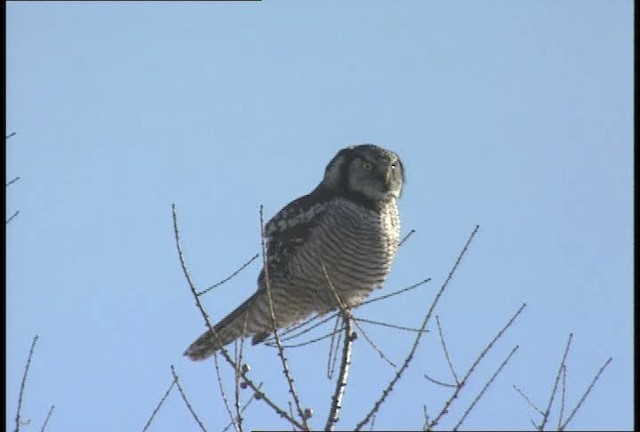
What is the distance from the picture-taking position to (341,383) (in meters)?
4.78

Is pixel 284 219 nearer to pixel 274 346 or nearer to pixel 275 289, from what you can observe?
pixel 275 289

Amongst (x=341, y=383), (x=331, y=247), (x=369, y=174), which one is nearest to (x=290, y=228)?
(x=331, y=247)

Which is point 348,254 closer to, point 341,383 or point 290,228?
point 290,228

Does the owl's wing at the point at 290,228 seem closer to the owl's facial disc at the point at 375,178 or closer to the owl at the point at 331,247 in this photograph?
the owl at the point at 331,247

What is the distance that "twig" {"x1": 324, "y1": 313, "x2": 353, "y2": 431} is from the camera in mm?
4547

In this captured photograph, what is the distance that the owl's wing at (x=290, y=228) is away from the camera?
696 centimetres

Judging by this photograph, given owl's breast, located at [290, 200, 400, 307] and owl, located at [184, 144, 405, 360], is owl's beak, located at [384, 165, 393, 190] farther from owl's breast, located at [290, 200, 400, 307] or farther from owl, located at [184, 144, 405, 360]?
owl's breast, located at [290, 200, 400, 307]

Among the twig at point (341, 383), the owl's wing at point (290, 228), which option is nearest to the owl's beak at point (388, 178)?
the owl's wing at point (290, 228)

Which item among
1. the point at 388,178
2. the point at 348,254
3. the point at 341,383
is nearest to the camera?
Result: the point at 341,383

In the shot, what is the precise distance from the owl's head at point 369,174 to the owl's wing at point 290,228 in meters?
0.17

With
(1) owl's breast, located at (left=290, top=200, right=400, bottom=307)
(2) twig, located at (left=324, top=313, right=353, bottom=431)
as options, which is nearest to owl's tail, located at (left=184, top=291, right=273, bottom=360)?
(1) owl's breast, located at (left=290, top=200, right=400, bottom=307)

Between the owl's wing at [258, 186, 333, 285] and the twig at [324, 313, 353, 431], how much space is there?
155 centimetres

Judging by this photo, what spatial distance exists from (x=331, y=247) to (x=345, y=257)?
0.12 metres

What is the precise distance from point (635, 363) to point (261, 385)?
1832mm
